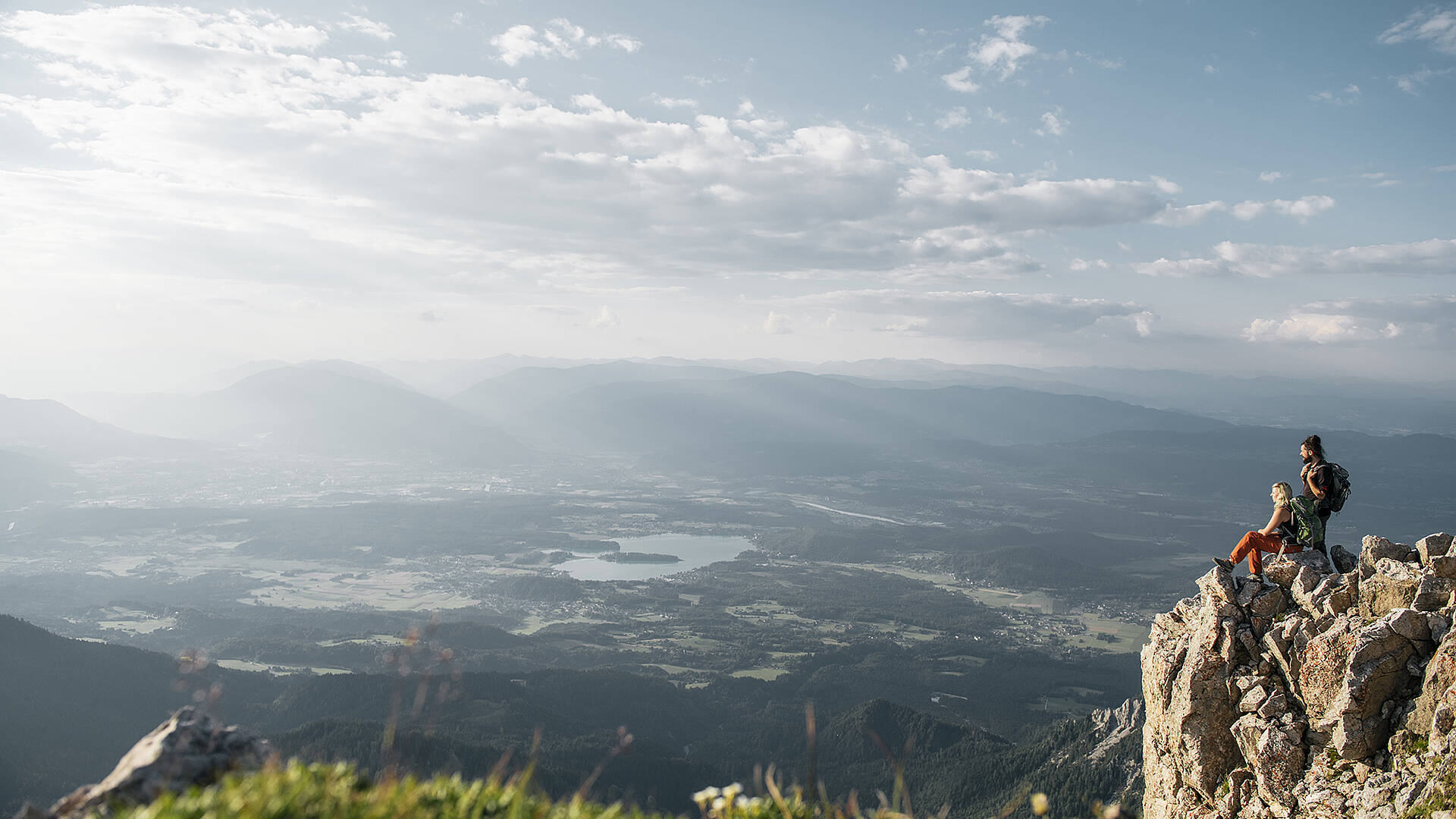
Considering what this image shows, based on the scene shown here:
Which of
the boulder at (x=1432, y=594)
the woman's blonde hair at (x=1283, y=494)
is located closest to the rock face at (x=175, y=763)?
the boulder at (x=1432, y=594)

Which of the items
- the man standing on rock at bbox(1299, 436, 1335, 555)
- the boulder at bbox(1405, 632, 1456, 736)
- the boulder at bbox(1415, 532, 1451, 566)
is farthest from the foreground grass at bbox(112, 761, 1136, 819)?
the man standing on rock at bbox(1299, 436, 1335, 555)

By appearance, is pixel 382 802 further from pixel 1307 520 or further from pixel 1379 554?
pixel 1307 520

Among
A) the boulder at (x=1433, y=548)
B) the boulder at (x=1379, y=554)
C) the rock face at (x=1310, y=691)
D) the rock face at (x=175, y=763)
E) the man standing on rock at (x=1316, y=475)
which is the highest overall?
the man standing on rock at (x=1316, y=475)

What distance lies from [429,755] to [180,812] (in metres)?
59.8

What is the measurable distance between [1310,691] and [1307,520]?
3909mm

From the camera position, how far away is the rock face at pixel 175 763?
6.89 m

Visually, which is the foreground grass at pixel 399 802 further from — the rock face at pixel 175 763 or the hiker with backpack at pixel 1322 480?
the hiker with backpack at pixel 1322 480

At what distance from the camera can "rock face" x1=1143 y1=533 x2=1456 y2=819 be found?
1377 centimetres

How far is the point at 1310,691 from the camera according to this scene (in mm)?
15562

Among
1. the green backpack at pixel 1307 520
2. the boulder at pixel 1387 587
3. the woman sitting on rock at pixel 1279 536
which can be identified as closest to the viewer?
the boulder at pixel 1387 587

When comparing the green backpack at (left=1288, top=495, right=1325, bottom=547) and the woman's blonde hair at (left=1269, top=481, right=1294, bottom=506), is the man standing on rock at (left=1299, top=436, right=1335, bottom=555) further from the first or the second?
the woman's blonde hair at (left=1269, top=481, right=1294, bottom=506)

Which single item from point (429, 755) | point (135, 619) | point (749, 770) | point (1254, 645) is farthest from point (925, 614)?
point (1254, 645)

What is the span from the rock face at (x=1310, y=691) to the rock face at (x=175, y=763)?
51.9 feet

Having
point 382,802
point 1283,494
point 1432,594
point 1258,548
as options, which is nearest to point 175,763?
point 382,802
